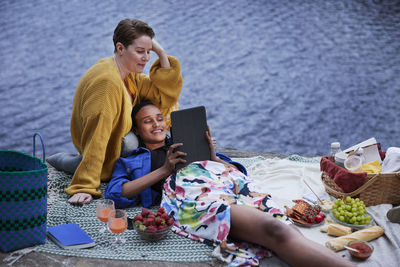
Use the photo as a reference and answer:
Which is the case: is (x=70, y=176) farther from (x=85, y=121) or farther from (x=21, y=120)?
(x=21, y=120)

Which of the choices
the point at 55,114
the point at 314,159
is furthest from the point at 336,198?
the point at 55,114

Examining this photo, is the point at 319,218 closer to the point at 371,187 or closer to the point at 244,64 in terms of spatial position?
the point at 371,187

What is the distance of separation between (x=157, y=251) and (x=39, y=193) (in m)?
0.71

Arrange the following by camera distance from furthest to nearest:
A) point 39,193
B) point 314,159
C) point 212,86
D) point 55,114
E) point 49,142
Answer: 1. point 212,86
2. point 55,114
3. point 49,142
4. point 314,159
5. point 39,193

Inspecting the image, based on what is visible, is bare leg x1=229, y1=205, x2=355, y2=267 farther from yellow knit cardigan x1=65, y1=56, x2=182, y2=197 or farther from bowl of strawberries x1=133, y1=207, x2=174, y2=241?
yellow knit cardigan x1=65, y1=56, x2=182, y2=197

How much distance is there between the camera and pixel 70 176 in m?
3.45

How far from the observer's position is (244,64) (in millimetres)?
8086

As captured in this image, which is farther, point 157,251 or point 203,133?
point 203,133

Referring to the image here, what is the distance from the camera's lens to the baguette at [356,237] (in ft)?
7.96

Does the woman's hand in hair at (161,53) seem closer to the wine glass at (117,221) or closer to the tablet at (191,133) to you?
the tablet at (191,133)

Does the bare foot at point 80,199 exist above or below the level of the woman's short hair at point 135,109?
below

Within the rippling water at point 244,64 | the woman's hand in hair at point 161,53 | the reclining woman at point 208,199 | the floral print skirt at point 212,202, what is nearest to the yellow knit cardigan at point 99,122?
the reclining woman at point 208,199

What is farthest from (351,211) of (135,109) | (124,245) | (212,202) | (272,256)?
(135,109)

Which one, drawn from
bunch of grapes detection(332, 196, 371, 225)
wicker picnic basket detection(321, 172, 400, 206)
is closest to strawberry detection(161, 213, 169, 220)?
bunch of grapes detection(332, 196, 371, 225)
